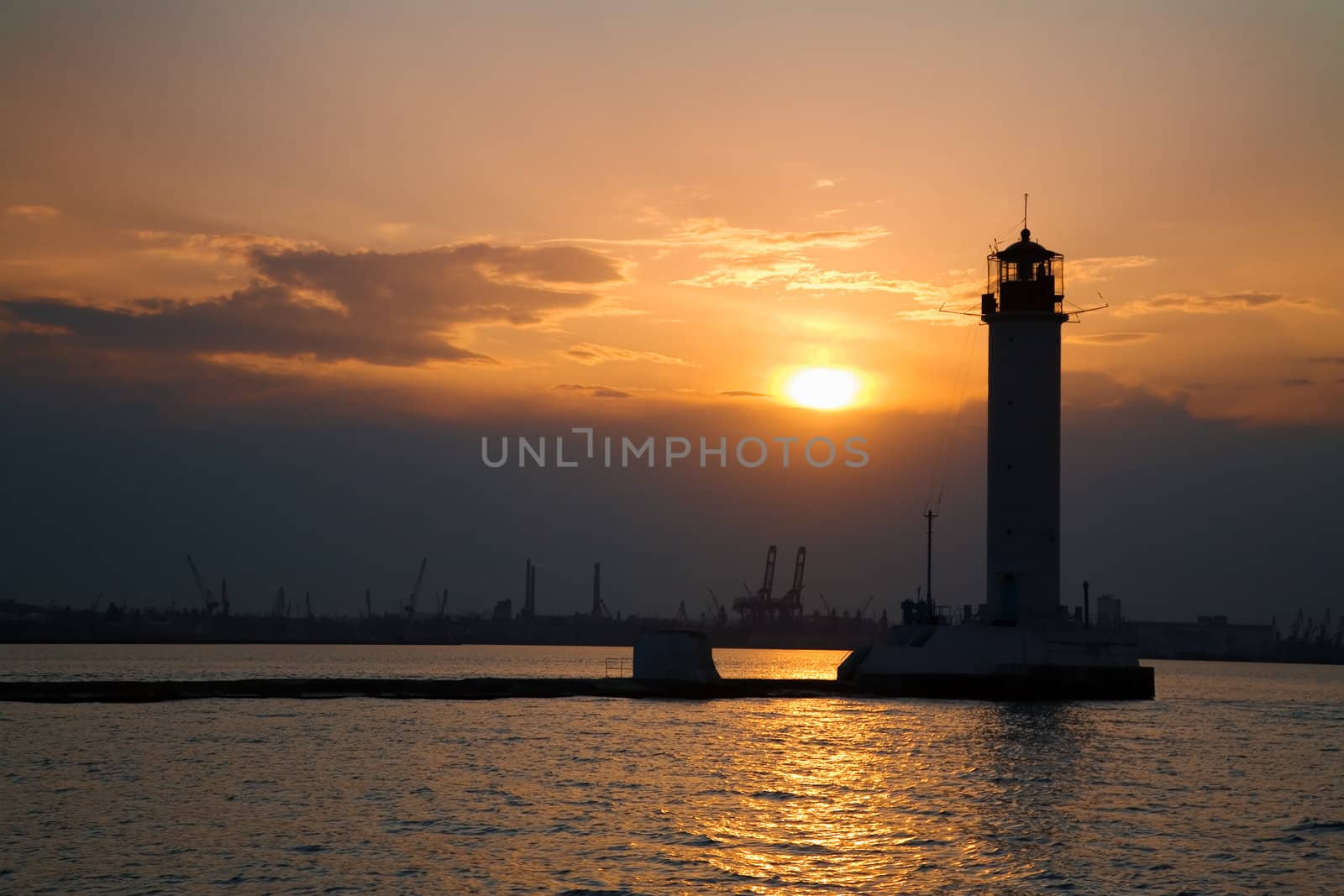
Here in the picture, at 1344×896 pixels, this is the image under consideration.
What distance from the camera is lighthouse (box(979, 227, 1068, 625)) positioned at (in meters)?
62.2

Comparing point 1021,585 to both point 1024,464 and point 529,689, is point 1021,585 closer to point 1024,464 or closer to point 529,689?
point 1024,464

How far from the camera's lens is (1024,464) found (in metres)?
62.7

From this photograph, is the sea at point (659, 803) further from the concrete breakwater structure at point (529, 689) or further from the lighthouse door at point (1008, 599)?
the lighthouse door at point (1008, 599)

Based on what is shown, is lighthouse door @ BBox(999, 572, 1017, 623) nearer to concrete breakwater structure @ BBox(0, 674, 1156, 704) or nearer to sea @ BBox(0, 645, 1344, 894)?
concrete breakwater structure @ BBox(0, 674, 1156, 704)

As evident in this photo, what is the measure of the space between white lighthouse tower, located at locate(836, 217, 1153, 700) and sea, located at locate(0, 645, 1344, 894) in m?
2.40

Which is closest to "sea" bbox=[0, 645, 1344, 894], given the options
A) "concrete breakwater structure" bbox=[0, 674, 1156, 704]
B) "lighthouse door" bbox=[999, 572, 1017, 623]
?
"concrete breakwater structure" bbox=[0, 674, 1156, 704]

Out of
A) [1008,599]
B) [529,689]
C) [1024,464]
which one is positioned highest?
[1024,464]

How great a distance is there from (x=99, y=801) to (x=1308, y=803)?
31.0 m

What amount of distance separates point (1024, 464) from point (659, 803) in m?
34.2

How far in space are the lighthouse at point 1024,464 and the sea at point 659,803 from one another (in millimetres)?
5672

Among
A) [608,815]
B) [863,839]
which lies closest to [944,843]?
[863,839]

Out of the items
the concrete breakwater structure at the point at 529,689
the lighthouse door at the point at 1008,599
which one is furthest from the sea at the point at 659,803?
the lighthouse door at the point at 1008,599

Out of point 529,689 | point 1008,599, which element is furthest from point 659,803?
point 529,689

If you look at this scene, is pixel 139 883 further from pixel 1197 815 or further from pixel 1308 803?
pixel 1308 803
